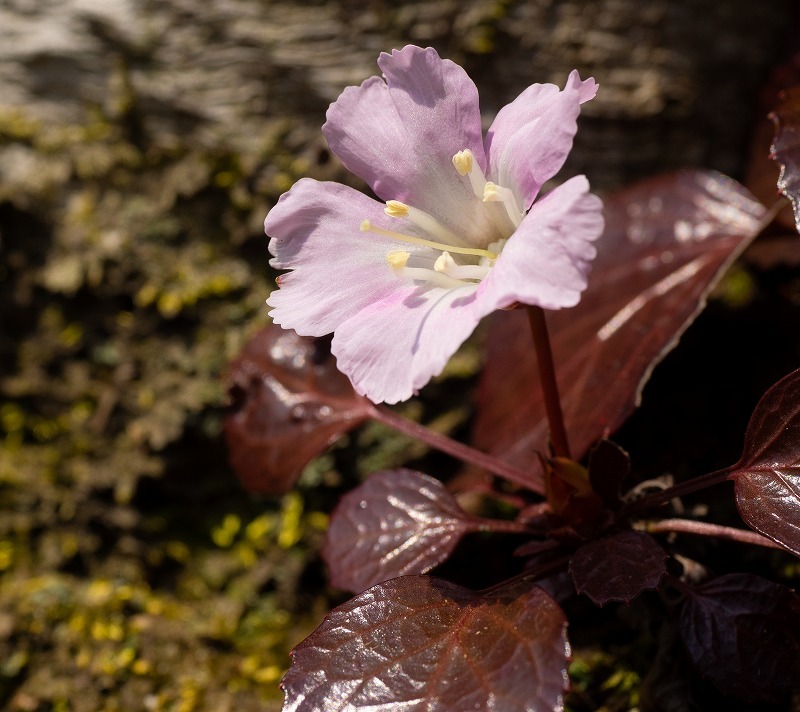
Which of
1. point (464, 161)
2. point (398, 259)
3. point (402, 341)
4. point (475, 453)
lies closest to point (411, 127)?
point (464, 161)

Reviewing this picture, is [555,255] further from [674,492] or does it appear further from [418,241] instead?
[674,492]

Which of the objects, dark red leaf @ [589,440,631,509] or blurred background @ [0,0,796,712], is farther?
blurred background @ [0,0,796,712]

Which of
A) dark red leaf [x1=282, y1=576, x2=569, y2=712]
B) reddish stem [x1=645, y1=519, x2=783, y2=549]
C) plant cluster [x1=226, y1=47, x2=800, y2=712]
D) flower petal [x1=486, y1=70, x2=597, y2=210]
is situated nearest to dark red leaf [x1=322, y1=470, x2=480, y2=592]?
plant cluster [x1=226, y1=47, x2=800, y2=712]

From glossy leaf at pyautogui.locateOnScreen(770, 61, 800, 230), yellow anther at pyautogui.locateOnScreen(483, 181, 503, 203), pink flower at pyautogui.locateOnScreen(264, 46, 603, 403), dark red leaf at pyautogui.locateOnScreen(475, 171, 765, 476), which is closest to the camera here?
pink flower at pyautogui.locateOnScreen(264, 46, 603, 403)

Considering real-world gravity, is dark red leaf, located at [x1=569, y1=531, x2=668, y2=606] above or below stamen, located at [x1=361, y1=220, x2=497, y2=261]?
below

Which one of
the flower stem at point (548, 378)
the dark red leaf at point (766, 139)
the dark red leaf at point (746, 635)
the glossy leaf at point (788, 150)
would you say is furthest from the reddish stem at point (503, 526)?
the dark red leaf at point (766, 139)

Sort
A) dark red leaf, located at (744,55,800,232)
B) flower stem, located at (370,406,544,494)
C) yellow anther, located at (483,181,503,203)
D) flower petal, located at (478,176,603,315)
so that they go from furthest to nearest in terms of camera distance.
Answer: dark red leaf, located at (744,55,800,232) < flower stem, located at (370,406,544,494) < yellow anther, located at (483,181,503,203) < flower petal, located at (478,176,603,315)

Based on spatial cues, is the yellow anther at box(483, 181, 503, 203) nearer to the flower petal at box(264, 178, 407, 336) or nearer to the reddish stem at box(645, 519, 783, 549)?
the flower petal at box(264, 178, 407, 336)

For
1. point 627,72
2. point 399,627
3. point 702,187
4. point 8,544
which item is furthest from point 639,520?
point 8,544
